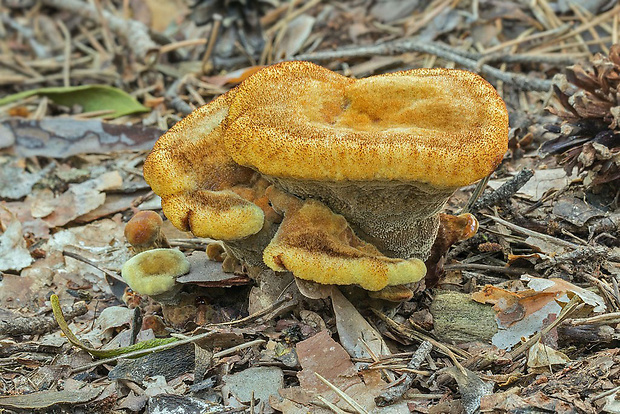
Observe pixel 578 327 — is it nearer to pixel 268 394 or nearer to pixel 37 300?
pixel 268 394

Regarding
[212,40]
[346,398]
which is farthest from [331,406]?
[212,40]

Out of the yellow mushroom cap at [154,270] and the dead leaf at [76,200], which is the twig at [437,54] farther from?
the yellow mushroom cap at [154,270]

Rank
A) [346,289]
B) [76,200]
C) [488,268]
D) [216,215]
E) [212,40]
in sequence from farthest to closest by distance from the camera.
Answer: [212,40] < [76,200] < [488,268] < [346,289] < [216,215]

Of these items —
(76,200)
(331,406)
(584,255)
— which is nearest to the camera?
(331,406)

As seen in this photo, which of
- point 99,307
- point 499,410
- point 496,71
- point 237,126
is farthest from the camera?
point 496,71

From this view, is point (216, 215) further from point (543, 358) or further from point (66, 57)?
point (66, 57)

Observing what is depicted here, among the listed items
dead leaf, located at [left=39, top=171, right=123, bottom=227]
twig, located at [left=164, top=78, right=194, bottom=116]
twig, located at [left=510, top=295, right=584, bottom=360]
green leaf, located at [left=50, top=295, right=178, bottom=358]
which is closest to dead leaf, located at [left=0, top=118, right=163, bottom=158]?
twig, located at [left=164, top=78, right=194, bottom=116]

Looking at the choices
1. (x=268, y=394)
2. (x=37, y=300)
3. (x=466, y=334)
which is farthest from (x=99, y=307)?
(x=466, y=334)
